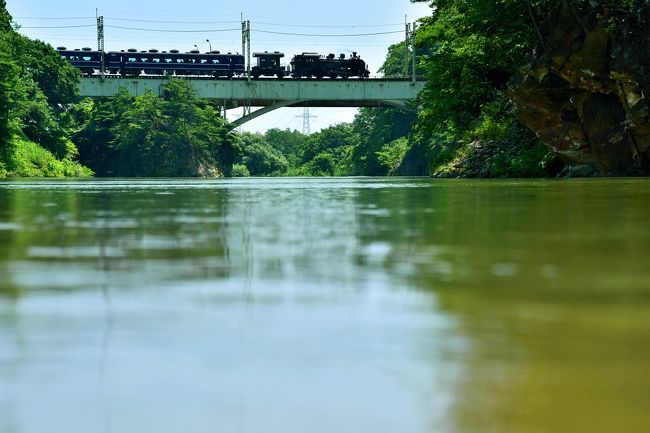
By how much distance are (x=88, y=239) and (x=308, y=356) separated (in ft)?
9.71

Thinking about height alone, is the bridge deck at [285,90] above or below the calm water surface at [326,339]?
above

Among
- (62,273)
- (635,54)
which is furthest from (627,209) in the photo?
(635,54)

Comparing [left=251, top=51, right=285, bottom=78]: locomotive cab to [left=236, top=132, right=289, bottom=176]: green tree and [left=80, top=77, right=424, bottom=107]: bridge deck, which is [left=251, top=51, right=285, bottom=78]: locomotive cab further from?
[left=236, top=132, right=289, bottom=176]: green tree

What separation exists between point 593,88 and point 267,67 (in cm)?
4912

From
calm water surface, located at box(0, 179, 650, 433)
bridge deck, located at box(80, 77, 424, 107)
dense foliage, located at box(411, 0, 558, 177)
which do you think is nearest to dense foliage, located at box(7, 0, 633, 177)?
dense foliage, located at box(411, 0, 558, 177)

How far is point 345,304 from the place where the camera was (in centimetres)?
218

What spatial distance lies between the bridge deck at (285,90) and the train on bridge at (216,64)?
824 mm

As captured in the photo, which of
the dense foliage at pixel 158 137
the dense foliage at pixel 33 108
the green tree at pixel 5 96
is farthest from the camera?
the dense foliage at pixel 158 137

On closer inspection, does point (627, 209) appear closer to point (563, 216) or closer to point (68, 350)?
point (563, 216)

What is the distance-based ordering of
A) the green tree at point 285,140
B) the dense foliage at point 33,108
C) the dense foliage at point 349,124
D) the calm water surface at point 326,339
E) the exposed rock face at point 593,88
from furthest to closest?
1. the green tree at point 285,140
2. the dense foliage at point 33,108
3. the dense foliage at point 349,124
4. the exposed rock face at point 593,88
5. the calm water surface at point 326,339

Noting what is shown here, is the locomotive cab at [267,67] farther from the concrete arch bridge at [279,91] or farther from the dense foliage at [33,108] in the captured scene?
the dense foliage at [33,108]

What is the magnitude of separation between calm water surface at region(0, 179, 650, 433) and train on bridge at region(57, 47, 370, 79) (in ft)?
218

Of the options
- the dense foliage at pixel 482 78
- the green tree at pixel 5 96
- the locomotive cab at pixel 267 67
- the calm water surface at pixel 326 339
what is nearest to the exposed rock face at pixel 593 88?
the dense foliage at pixel 482 78

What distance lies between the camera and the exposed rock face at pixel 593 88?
69.4 feet
